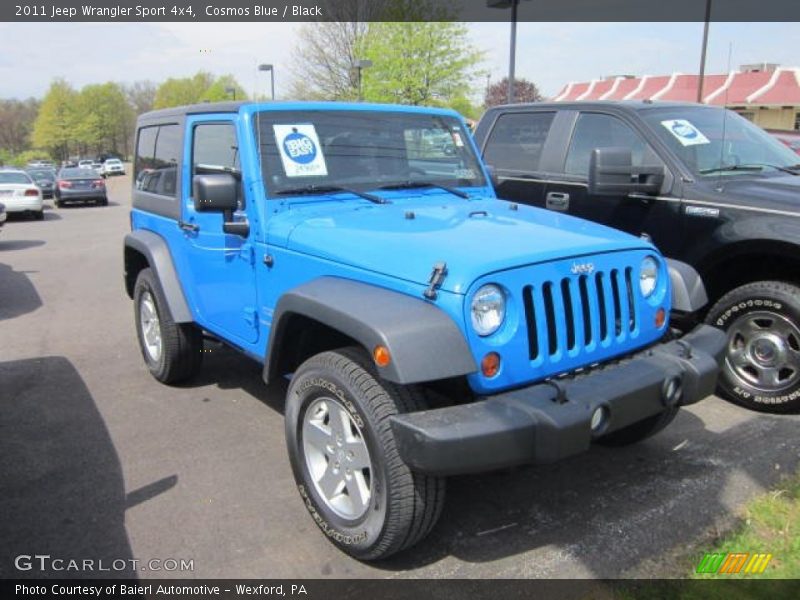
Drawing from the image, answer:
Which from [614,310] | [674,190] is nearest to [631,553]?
[614,310]

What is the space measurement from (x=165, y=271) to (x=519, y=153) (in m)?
3.22

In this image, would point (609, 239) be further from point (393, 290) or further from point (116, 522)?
point (116, 522)

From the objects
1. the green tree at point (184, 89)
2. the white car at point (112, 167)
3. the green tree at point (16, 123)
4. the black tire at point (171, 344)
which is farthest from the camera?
the green tree at point (16, 123)

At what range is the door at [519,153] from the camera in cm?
582

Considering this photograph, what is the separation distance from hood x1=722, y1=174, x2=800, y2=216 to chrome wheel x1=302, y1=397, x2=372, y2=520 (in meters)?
3.18

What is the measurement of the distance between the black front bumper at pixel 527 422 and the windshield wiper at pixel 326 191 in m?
1.49

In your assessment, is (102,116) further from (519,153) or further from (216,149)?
(216,149)

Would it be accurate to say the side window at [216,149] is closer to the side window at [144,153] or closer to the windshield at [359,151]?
the windshield at [359,151]

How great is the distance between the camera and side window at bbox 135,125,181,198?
184 inches

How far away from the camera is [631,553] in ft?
9.82

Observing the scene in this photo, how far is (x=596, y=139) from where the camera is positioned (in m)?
5.45

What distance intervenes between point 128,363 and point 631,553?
4.36 meters

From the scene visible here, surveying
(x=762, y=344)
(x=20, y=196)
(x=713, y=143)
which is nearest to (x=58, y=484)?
(x=762, y=344)

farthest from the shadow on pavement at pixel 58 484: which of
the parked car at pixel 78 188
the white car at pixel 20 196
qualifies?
the parked car at pixel 78 188
